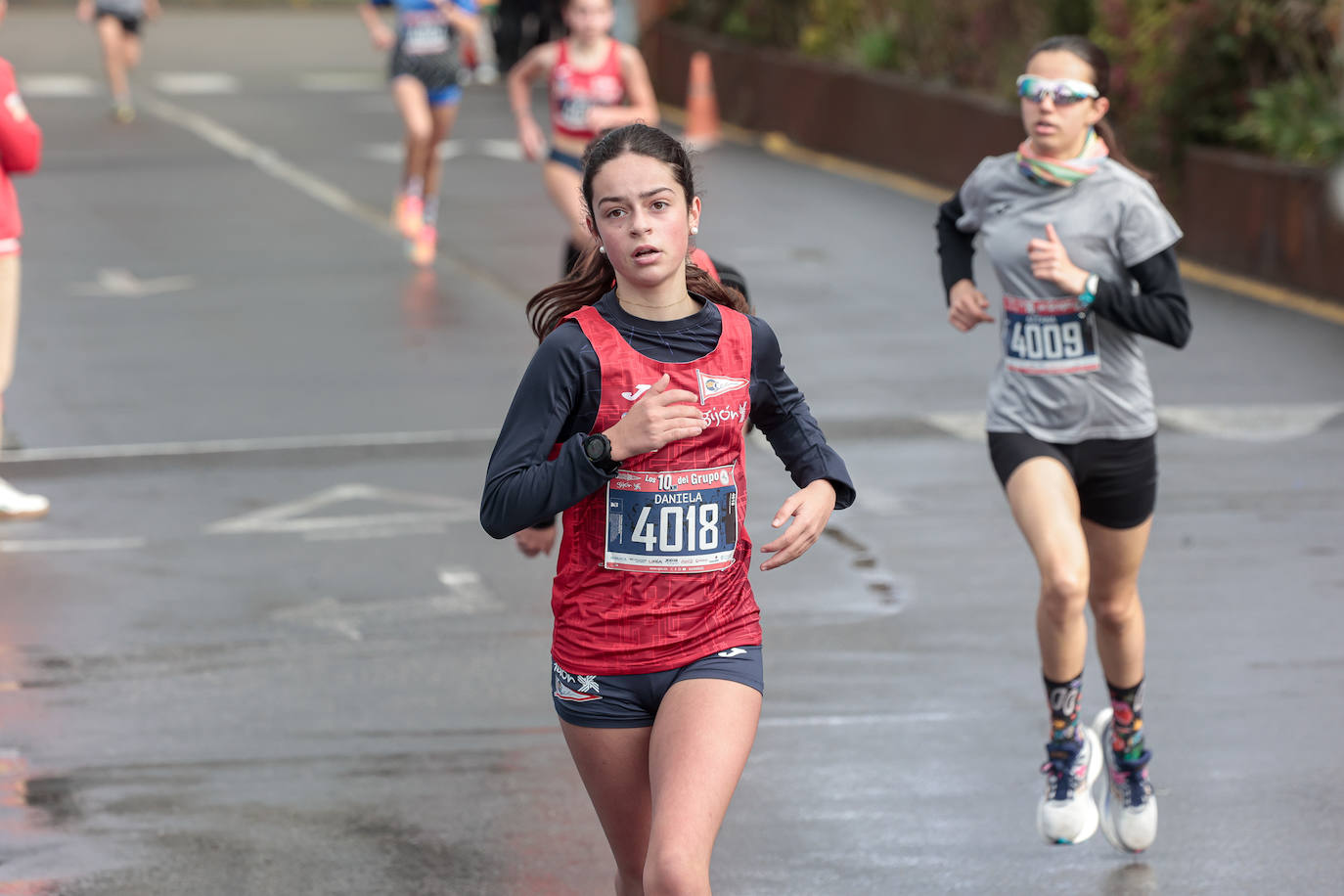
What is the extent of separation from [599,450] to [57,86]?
2684cm

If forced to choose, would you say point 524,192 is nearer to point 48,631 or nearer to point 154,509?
point 154,509

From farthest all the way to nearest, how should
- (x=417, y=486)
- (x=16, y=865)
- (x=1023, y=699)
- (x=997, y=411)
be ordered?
1. (x=417, y=486)
2. (x=1023, y=699)
3. (x=997, y=411)
4. (x=16, y=865)

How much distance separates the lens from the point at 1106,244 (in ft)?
19.2

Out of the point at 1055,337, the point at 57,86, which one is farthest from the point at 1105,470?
the point at 57,86

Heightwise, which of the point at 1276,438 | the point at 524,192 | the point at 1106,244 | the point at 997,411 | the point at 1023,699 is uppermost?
the point at 1106,244

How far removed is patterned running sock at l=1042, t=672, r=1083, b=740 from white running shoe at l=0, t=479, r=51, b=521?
515 cm

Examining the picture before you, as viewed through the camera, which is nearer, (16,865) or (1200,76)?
(16,865)

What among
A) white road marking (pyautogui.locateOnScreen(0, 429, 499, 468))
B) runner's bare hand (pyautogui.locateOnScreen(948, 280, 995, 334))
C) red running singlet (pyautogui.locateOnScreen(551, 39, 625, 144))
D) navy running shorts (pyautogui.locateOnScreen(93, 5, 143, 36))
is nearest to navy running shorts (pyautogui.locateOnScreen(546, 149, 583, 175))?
red running singlet (pyautogui.locateOnScreen(551, 39, 625, 144))

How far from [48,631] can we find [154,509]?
5.82 feet

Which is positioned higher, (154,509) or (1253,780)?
(1253,780)

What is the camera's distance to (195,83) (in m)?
29.9

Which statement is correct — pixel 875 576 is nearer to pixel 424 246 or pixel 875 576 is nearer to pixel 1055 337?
pixel 1055 337

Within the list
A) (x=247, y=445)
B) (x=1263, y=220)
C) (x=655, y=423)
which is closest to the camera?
(x=655, y=423)

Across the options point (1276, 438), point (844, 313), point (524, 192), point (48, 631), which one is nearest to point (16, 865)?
point (48, 631)
